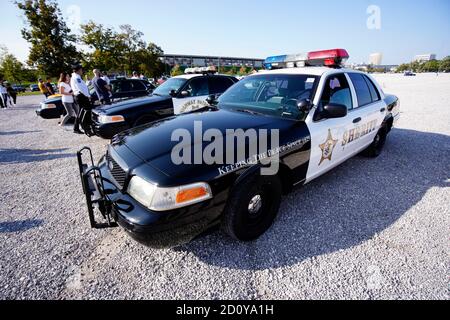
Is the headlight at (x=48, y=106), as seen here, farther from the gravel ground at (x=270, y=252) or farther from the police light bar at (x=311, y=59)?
the police light bar at (x=311, y=59)

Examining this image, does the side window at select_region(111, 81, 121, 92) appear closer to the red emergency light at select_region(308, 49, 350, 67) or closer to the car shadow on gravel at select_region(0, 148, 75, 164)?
the car shadow on gravel at select_region(0, 148, 75, 164)

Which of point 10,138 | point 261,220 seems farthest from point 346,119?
point 10,138

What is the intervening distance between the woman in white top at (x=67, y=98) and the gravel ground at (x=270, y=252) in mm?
3871

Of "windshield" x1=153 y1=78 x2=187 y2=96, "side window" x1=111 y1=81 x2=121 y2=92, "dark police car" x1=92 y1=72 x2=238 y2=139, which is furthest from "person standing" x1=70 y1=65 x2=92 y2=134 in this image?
"windshield" x1=153 y1=78 x2=187 y2=96

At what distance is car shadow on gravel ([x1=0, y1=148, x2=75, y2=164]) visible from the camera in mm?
4660

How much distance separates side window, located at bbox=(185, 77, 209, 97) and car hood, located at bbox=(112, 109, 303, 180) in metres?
→ 2.84

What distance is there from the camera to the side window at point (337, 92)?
278 centimetres

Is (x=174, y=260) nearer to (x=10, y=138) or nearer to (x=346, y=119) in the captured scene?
(x=346, y=119)

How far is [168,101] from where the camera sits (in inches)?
207

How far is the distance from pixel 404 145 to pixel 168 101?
5.43m

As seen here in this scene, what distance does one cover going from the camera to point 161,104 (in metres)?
5.16

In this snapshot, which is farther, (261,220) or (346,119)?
(346,119)

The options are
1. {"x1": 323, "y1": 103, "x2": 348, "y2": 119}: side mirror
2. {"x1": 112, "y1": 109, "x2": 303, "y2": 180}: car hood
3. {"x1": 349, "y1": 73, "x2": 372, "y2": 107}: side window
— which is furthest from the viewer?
{"x1": 349, "y1": 73, "x2": 372, "y2": 107}: side window

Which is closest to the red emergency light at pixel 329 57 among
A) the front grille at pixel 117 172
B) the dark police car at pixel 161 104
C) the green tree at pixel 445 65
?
the dark police car at pixel 161 104
